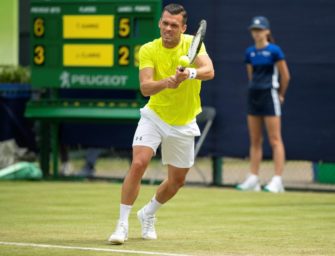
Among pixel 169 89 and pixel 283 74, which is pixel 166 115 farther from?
pixel 283 74

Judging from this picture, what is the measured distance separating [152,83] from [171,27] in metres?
0.55

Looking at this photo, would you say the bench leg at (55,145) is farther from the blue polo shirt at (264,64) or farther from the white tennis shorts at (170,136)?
the white tennis shorts at (170,136)

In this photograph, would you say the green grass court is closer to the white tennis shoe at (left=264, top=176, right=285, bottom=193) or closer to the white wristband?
the white tennis shoe at (left=264, top=176, right=285, bottom=193)

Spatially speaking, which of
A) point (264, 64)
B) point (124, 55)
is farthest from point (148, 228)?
point (124, 55)

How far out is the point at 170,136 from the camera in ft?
32.1

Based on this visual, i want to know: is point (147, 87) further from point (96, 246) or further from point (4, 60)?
point (4, 60)

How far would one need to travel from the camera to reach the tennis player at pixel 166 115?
945 cm

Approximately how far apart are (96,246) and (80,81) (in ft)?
24.9

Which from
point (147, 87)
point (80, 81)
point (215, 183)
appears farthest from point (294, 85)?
point (147, 87)

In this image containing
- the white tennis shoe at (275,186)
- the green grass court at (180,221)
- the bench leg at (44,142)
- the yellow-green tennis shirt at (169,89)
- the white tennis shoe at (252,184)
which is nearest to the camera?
the green grass court at (180,221)

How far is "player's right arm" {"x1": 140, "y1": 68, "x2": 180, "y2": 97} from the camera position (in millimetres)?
9094

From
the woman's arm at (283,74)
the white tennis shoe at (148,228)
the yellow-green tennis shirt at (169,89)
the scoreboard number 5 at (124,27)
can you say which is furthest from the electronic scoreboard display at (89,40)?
the white tennis shoe at (148,228)

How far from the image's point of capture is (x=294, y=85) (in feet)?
52.1

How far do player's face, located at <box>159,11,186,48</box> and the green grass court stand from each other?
1.71m
